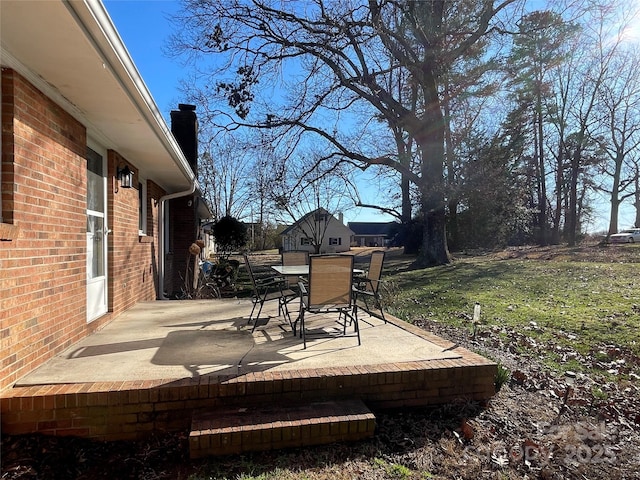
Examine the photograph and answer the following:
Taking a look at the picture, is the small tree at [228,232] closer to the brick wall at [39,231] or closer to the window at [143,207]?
the window at [143,207]

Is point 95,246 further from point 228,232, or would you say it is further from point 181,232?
point 228,232

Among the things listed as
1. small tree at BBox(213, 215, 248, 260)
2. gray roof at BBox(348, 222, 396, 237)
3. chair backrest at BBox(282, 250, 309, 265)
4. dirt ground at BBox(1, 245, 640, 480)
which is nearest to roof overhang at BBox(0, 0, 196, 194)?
dirt ground at BBox(1, 245, 640, 480)

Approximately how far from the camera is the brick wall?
2939 millimetres

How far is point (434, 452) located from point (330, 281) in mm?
2073

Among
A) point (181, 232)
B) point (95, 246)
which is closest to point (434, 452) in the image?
point (95, 246)

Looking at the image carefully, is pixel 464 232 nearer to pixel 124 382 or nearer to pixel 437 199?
pixel 437 199

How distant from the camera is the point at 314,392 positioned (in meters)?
3.22

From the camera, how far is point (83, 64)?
3.12 metres

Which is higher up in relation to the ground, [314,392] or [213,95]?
[213,95]

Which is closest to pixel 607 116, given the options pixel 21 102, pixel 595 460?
pixel 595 460

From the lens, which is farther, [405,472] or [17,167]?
[17,167]

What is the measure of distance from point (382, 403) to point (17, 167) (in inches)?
133

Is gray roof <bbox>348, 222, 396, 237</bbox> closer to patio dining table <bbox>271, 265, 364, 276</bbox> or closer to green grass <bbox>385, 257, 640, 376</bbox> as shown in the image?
green grass <bbox>385, 257, 640, 376</bbox>

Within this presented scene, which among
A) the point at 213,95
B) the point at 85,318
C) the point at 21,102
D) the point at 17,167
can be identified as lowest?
the point at 85,318
